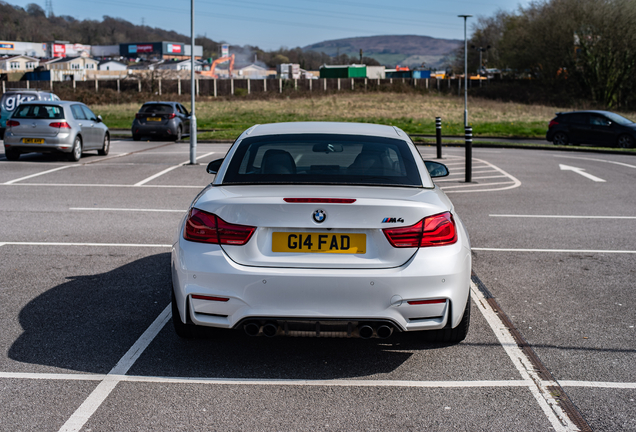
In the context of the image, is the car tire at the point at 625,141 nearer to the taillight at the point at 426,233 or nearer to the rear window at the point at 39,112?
the rear window at the point at 39,112

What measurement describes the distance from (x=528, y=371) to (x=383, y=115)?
46169 millimetres

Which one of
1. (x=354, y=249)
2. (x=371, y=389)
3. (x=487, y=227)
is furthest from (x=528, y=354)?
(x=487, y=227)

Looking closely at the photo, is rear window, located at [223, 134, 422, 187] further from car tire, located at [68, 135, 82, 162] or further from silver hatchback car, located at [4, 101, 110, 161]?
car tire, located at [68, 135, 82, 162]

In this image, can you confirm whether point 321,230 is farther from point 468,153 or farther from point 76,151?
point 76,151

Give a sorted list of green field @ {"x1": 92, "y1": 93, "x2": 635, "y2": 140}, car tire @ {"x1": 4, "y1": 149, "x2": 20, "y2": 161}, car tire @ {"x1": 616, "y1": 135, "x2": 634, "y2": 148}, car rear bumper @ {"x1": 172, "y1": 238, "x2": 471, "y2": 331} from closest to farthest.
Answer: car rear bumper @ {"x1": 172, "y1": 238, "x2": 471, "y2": 331} < car tire @ {"x1": 4, "y1": 149, "x2": 20, "y2": 161} < car tire @ {"x1": 616, "y1": 135, "x2": 634, "y2": 148} < green field @ {"x1": 92, "y1": 93, "x2": 635, "y2": 140}

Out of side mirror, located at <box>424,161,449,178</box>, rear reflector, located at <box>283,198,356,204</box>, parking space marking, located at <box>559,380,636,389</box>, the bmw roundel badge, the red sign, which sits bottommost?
parking space marking, located at <box>559,380,636,389</box>

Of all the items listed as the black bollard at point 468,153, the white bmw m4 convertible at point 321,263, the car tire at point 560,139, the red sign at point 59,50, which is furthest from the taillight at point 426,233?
the red sign at point 59,50

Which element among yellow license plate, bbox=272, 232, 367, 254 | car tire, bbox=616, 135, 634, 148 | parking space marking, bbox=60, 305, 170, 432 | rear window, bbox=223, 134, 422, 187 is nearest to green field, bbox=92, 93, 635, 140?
car tire, bbox=616, 135, 634, 148

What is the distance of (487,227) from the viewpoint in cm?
917

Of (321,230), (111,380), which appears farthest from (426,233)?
(111,380)

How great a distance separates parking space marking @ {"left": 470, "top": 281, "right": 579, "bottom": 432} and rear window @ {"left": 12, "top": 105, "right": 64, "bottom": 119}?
1449cm

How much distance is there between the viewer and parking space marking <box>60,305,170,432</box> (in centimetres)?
336

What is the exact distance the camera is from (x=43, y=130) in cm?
1691

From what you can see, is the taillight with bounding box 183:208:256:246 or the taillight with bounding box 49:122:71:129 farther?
the taillight with bounding box 49:122:71:129
